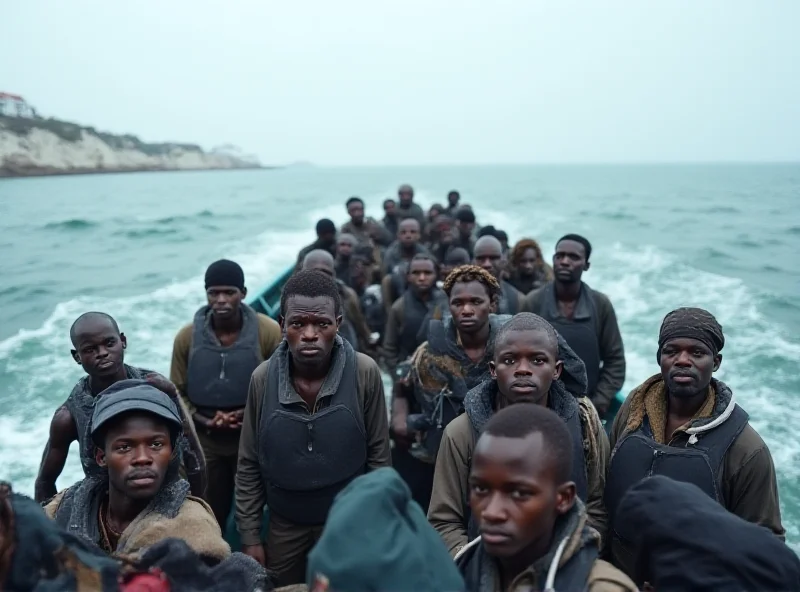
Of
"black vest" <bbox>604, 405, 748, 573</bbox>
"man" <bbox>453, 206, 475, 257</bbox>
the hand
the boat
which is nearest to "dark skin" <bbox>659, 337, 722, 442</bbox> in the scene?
"black vest" <bbox>604, 405, 748, 573</bbox>

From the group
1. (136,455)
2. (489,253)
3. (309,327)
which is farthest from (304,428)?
(489,253)

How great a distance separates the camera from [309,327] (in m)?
2.76

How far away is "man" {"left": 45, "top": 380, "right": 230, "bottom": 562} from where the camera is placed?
1981mm

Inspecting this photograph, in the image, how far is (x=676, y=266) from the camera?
57.8 ft

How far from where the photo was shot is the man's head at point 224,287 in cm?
378

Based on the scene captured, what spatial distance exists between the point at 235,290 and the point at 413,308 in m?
1.91

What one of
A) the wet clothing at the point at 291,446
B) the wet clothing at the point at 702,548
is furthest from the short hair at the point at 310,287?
the wet clothing at the point at 702,548

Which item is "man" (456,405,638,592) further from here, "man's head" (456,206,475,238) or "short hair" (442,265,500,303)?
"man's head" (456,206,475,238)

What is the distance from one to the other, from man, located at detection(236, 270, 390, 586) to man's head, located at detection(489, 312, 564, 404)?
2.55 ft

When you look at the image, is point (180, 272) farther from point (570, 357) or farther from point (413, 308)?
point (570, 357)

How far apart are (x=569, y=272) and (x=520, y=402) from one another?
2385mm

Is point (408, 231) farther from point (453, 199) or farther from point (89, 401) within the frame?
point (453, 199)

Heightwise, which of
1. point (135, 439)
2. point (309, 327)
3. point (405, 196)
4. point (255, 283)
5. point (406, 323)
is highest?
point (405, 196)

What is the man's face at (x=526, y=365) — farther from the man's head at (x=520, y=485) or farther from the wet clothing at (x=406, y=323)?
the wet clothing at (x=406, y=323)
